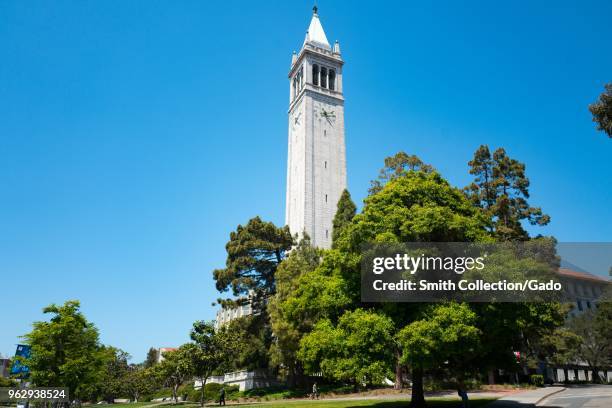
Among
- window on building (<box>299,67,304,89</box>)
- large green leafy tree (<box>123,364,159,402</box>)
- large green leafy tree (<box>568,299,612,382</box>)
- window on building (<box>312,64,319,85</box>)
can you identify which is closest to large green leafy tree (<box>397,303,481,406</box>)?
large green leafy tree (<box>568,299,612,382</box>)

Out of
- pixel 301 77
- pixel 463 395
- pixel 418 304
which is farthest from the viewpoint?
pixel 301 77

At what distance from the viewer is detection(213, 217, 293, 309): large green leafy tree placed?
4744cm

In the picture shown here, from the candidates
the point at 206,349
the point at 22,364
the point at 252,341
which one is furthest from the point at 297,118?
the point at 22,364

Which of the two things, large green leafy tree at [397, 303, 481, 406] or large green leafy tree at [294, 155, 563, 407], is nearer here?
large green leafy tree at [397, 303, 481, 406]

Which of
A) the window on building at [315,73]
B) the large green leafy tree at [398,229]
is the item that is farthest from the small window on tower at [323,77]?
the large green leafy tree at [398,229]

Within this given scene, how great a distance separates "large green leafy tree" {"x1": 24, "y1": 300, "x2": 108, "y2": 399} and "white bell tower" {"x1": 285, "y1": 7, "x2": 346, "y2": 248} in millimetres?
36656

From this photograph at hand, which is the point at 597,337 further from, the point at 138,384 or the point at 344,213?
the point at 138,384

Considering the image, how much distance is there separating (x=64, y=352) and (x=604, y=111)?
2962 cm

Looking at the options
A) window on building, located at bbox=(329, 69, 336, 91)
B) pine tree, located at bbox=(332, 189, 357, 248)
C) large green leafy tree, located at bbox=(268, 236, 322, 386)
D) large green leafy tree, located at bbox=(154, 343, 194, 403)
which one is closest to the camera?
large green leafy tree, located at bbox=(268, 236, 322, 386)

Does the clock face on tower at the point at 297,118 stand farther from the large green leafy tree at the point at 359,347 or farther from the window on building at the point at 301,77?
the large green leafy tree at the point at 359,347

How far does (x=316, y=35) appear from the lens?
78.7 metres

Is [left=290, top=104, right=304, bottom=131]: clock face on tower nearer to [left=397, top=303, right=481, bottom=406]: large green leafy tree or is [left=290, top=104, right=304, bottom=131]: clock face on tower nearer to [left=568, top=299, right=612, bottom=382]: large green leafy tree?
[left=568, top=299, right=612, bottom=382]: large green leafy tree

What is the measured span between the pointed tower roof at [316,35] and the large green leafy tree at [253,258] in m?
39.6

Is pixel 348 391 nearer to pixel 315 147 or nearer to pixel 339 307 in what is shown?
pixel 339 307
